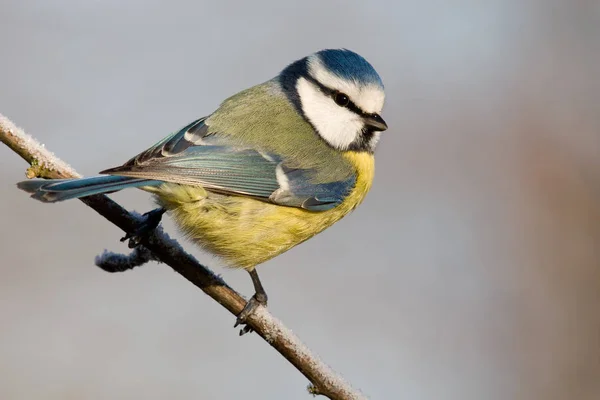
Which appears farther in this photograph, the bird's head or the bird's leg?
the bird's head

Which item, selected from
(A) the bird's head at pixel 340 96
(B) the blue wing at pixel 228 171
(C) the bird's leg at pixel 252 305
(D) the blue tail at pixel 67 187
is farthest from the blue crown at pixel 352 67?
(D) the blue tail at pixel 67 187

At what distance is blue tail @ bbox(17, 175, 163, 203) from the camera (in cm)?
163

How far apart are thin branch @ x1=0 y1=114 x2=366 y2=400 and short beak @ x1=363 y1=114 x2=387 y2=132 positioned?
66 centimetres

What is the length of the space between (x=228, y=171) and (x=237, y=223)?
14cm

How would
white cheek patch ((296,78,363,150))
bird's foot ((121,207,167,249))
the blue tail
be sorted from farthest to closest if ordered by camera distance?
white cheek patch ((296,78,363,150))
bird's foot ((121,207,167,249))
the blue tail

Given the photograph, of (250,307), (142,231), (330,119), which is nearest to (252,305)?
(250,307)

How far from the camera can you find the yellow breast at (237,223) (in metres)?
2.03

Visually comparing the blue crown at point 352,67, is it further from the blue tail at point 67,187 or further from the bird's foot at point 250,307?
the blue tail at point 67,187

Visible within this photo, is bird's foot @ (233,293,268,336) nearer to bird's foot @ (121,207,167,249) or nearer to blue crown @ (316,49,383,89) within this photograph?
bird's foot @ (121,207,167,249)

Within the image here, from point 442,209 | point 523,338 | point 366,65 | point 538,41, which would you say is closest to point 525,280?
point 523,338

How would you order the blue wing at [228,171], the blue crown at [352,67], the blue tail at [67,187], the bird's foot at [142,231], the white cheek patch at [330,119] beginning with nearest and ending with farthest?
the blue tail at [67,187]
the bird's foot at [142,231]
the blue wing at [228,171]
the blue crown at [352,67]
the white cheek patch at [330,119]

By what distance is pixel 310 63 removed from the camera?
2.42 metres

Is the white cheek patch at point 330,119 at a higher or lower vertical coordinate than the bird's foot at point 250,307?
higher

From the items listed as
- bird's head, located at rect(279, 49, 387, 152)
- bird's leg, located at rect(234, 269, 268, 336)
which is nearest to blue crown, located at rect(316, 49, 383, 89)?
bird's head, located at rect(279, 49, 387, 152)
